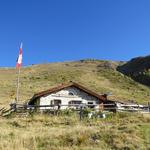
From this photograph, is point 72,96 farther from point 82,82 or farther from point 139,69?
point 139,69

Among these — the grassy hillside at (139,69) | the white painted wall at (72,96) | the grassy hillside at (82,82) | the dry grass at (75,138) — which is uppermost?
the grassy hillside at (139,69)

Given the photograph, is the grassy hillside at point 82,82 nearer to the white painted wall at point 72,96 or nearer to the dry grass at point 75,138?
the white painted wall at point 72,96

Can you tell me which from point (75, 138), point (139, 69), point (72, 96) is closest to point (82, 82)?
point (139, 69)

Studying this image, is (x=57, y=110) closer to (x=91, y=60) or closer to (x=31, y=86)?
(x=31, y=86)

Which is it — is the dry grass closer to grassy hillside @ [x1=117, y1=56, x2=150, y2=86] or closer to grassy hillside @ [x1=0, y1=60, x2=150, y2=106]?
grassy hillside @ [x1=0, y1=60, x2=150, y2=106]

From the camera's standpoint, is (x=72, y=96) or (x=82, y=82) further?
(x=82, y=82)

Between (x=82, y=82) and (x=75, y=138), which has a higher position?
(x=82, y=82)

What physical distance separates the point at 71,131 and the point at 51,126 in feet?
13.4

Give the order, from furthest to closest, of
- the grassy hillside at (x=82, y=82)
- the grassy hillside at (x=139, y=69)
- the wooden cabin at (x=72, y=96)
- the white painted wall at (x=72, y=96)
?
1. the grassy hillside at (x=139, y=69)
2. the grassy hillside at (x=82, y=82)
3. the white painted wall at (x=72, y=96)
4. the wooden cabin at (x=72, y=96)

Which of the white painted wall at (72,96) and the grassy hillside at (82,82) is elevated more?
the grassy hillside at (82,82)

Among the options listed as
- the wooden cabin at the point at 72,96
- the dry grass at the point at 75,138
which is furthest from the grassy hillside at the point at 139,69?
the dry grass at the point at 75,138

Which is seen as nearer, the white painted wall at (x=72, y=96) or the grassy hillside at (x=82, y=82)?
the white painted wall at (x=72, y=96)

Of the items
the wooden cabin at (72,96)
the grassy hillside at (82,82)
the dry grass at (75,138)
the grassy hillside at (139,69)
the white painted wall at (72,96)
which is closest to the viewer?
the dry grass at (75,138)

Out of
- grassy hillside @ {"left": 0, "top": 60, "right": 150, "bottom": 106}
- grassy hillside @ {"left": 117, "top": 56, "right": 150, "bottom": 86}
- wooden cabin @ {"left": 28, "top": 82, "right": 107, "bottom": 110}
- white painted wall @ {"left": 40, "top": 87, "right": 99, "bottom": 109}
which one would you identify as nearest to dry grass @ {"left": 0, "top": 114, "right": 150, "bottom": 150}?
wooden cabin @ {"left": 28, "top": 82, "right": 107, "bottom": 110}
